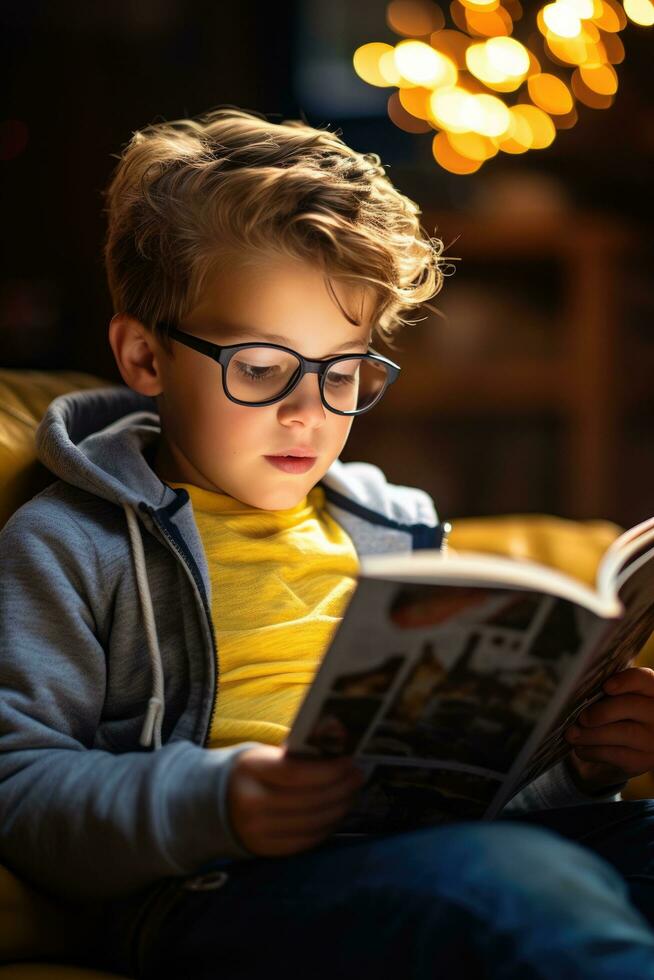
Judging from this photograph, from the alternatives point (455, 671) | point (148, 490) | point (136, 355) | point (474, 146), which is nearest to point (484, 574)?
point (455, 671)

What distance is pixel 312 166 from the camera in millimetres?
1141

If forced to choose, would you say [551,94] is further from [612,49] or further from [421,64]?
[421,64]

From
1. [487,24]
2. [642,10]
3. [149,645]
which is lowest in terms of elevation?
[149,645]

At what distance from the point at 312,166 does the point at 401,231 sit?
127 mm

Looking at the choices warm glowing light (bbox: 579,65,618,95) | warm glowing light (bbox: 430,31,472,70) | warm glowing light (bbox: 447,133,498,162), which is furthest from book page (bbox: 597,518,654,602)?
warm glowing light (bbox: 447,133,498,162)

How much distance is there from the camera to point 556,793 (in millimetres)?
1110

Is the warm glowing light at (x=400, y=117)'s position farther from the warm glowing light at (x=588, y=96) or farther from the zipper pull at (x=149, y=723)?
the zipper pull at (x=149, y=723)

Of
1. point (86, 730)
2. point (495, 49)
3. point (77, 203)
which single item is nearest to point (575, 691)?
point (86, 730)

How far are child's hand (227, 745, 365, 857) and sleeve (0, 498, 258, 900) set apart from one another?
0.4 inches

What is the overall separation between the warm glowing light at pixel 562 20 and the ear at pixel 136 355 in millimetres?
1343

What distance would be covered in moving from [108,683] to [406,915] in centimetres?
38

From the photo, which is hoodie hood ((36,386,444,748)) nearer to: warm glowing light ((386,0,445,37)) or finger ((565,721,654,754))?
finger ((565,721,654,754))

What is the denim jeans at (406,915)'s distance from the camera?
67cm

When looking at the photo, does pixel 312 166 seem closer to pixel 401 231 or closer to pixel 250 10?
pixel 401 231
